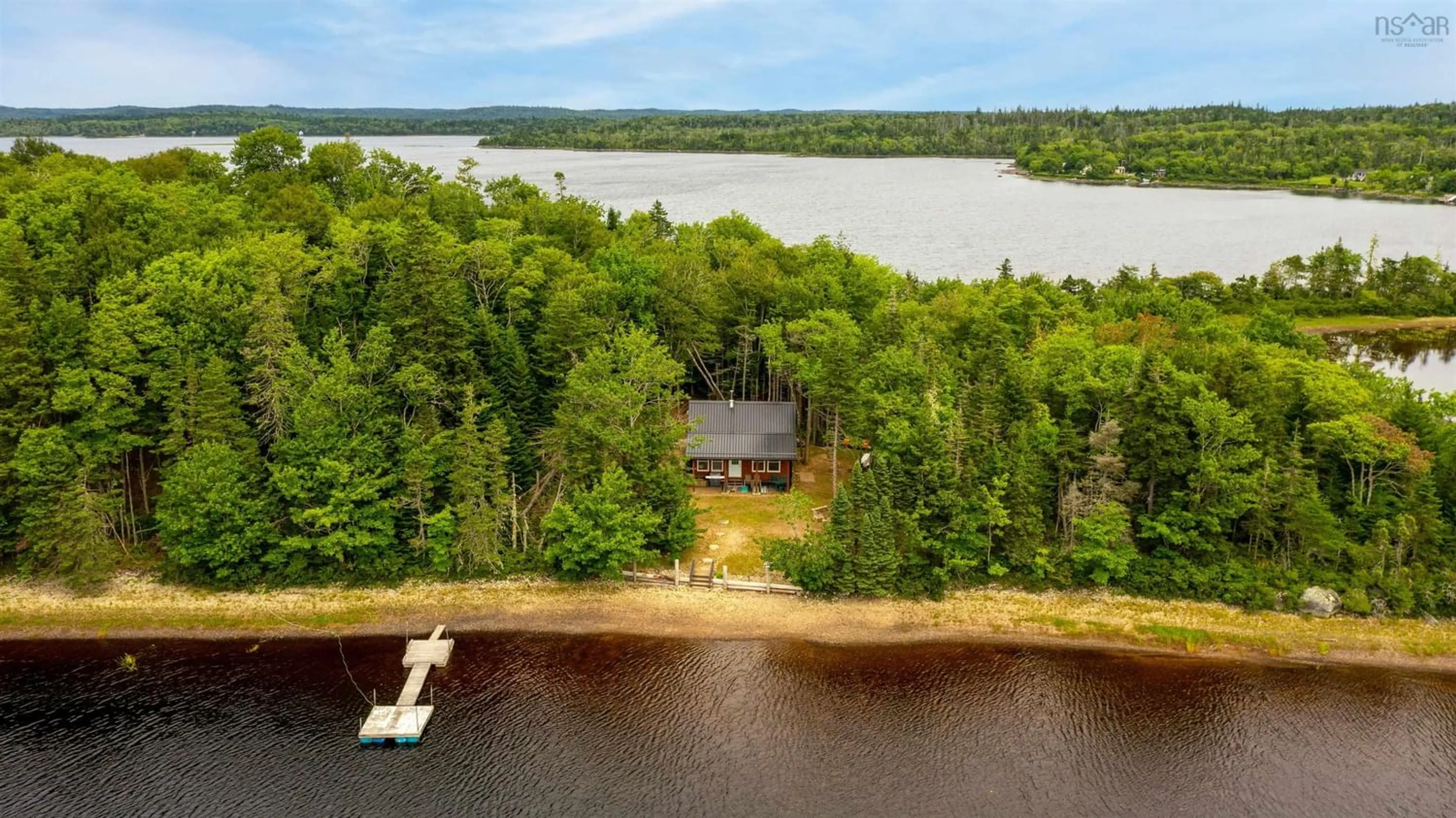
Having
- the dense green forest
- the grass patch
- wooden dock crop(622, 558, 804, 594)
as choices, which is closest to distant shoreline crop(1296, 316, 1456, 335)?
the dense green forest

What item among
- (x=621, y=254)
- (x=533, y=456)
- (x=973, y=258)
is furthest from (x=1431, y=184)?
(x=533, y=456)

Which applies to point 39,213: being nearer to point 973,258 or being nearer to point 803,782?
point 803,782

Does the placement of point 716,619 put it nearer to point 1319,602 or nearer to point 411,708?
point 411,708

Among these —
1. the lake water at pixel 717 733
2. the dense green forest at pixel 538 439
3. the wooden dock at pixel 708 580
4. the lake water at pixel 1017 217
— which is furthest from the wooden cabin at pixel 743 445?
the lake water at pixel 1017 217

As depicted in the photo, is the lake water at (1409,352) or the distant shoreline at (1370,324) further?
the distant shoreline at (1370,324)

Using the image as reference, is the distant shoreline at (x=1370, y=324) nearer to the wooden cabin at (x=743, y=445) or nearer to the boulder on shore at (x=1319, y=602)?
the boulder on shore at (x=1319, y=602)
